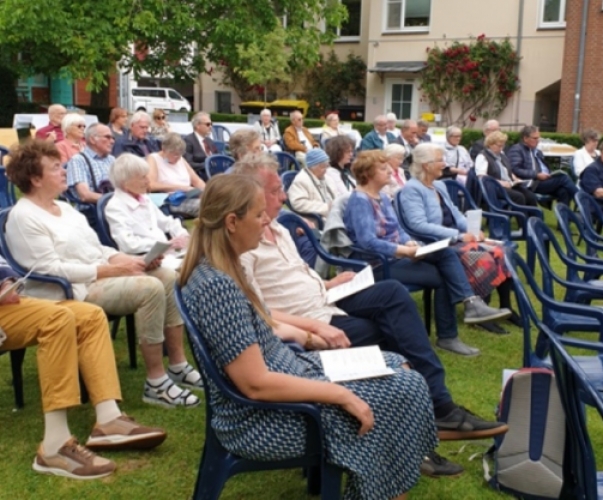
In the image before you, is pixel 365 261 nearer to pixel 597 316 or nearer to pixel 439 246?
pixel 439 246

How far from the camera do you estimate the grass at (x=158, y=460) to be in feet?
9.80

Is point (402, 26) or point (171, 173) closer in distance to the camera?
point (171, 173)

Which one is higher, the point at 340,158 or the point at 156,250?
the point at 340,158

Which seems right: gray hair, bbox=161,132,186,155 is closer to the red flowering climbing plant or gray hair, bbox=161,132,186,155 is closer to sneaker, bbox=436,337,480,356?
sneaker, bbox=436,337,480,356

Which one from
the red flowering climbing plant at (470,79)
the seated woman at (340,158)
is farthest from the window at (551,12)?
→ the seated woman at (340,158)

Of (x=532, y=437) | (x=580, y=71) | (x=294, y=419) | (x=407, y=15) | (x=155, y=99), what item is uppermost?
(x=407, y=15)

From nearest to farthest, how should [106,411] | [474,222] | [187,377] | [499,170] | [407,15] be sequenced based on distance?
1. [106,411]
2. [187,377]
3. [474,222]
4. [499,170]
5. [407,15]

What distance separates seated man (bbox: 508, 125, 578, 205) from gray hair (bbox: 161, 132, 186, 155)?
434 cm

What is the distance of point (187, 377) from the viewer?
4.00 meters

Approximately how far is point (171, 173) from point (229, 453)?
448 centimetres

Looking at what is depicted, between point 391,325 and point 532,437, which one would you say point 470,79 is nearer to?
point 391,325

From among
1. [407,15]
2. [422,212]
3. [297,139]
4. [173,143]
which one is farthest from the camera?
[407,15]

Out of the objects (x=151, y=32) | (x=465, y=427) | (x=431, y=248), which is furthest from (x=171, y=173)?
(x=151, y=32)

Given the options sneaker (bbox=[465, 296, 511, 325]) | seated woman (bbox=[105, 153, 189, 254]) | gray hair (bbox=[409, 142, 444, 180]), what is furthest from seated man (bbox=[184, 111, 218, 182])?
seated woman (bbox=[105, 153, 189, 254])
